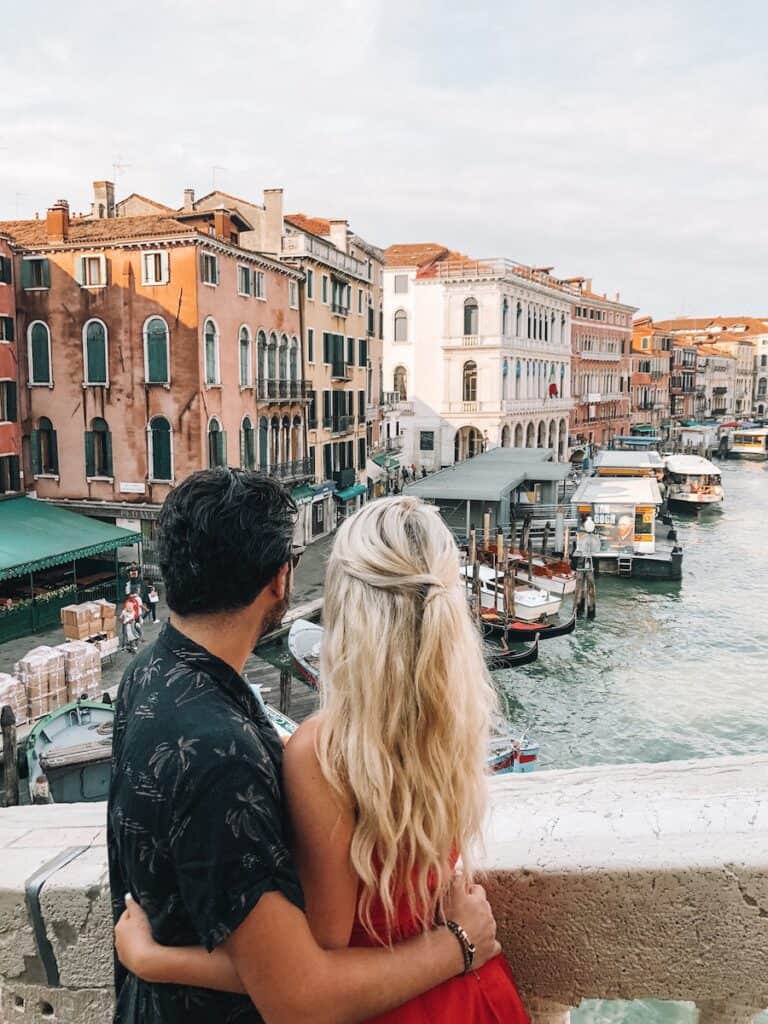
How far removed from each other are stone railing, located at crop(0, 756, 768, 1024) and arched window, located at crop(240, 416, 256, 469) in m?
19.7

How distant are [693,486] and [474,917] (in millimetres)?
40052

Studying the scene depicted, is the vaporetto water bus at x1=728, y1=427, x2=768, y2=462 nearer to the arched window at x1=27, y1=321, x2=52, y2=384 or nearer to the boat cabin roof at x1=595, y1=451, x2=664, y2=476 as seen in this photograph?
the boat cabin roof at x1=595, y1=451, x2=664, y2=476

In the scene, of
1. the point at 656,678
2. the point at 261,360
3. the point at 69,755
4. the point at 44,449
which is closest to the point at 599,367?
the point at 261,360

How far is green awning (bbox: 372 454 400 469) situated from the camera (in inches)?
1312

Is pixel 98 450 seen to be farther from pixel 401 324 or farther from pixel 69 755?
pixel 401 324

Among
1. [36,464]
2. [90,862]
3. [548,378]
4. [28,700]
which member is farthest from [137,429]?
[548,378]

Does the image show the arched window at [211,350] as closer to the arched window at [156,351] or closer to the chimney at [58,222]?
the arched window at [156,351]

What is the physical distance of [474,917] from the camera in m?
1.30

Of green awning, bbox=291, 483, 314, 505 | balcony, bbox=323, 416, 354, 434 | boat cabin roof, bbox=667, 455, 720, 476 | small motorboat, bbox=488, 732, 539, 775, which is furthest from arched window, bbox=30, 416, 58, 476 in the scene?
boat cabin roof, bbox=667, 455, 720, 476

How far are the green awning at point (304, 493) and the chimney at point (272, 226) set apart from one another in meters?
6.17

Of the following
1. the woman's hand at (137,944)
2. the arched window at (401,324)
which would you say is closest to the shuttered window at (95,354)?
the woman's hand at (137,944)

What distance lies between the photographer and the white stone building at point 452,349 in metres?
39.4

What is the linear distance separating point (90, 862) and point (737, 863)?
1.07 metres

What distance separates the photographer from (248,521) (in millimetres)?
1345
